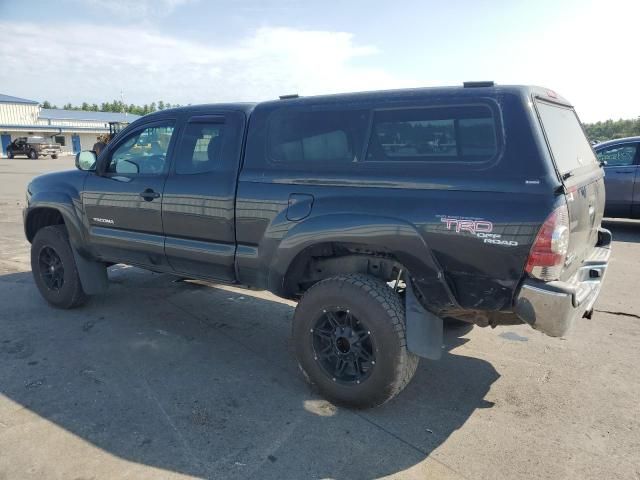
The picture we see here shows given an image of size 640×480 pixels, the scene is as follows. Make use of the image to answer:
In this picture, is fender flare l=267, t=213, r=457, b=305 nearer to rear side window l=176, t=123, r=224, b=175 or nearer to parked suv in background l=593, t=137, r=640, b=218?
rear side window l=176, t=123, r=224, b=175


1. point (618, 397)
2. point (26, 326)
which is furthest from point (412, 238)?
point (26, 326)

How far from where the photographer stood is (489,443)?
2.86m

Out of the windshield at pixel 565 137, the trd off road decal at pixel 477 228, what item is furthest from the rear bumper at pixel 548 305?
the windshield at pixel 565 137

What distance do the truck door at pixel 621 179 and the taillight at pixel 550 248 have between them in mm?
7337

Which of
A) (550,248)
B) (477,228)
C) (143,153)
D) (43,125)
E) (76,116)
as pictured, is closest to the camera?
(550,248)

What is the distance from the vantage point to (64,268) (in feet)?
16.0

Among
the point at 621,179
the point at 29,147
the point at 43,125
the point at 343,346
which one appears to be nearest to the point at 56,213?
the point at 343,346

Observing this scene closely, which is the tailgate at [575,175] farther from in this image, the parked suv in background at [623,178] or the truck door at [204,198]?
the parked suv in background at [623,178]

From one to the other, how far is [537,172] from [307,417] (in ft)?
6.60

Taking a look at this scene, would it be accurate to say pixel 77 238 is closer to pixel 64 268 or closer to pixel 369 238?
pixel 64 268

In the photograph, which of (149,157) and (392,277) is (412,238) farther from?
(149,157)

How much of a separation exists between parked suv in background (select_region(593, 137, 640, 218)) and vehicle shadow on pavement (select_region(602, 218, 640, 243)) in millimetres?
341

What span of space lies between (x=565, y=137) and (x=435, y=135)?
1006 mm

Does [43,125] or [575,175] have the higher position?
[43,125]
